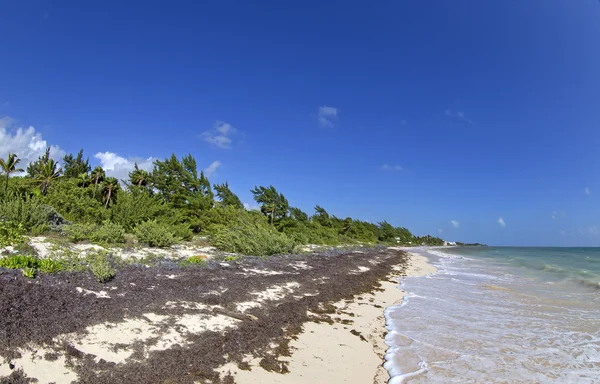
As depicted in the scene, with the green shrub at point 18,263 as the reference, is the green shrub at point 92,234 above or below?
above

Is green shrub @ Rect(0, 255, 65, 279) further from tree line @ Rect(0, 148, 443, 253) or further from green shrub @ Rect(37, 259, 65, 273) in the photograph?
tree line @ Rect(0, 148, 443, 253)

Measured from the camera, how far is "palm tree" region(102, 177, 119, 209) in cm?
3334

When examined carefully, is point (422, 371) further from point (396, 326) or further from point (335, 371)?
point (396, 326)

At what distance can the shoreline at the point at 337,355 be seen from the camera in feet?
15.9


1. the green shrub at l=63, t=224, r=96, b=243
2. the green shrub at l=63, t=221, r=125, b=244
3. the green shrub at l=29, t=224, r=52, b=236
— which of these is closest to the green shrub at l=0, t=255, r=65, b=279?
the green shrub at l=63, t=221, r=125, b=244

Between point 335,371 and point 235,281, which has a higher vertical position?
point 235,281

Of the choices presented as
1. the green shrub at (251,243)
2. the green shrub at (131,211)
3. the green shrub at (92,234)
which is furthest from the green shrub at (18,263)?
the green shrub at (131,211)

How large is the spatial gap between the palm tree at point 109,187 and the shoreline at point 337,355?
105 feet

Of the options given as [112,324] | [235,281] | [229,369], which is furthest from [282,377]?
[235,281]

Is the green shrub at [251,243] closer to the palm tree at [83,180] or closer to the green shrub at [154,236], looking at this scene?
the green shrub at [154,236]

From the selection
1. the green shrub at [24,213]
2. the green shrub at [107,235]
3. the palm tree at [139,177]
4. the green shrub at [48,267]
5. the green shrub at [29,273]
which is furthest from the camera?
the palm tree at [139,177]

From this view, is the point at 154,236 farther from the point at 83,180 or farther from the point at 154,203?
the point at 83,180

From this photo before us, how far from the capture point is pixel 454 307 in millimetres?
10406

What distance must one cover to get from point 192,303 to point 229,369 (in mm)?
2701
